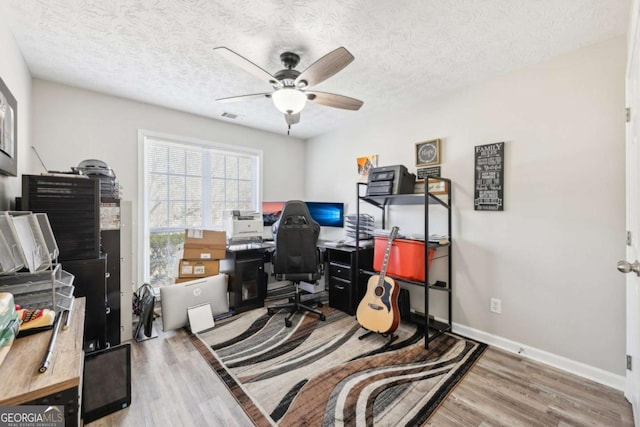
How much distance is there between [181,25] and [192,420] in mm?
2390

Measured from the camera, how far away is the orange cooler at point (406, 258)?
96.0 inches

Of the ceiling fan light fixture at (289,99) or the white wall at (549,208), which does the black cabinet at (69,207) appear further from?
the white wall at (549,208)

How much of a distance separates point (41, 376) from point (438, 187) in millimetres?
2902

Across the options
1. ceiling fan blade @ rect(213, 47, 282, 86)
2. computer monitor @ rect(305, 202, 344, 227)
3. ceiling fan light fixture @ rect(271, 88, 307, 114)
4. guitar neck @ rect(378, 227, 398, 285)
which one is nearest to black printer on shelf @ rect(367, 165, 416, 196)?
guitar neck @ rect(378, 227, 398, 285)

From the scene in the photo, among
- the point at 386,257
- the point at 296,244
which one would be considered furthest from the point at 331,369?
the point at 296,244

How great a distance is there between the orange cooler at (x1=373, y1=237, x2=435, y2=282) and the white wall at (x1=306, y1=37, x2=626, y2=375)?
479 millimetres

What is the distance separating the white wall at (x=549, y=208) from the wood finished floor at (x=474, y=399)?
0.99 feet

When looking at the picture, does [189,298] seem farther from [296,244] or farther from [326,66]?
[326,66]

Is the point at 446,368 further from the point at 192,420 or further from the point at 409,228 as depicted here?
the point at 192,420

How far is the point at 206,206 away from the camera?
3.57 metres

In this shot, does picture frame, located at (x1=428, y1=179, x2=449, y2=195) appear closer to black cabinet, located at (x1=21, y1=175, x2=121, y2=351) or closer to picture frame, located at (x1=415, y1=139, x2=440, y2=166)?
picture frame, located at (x1=415, y1=139, x2=440, y2=166)

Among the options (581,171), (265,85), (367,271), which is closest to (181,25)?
(265,85)

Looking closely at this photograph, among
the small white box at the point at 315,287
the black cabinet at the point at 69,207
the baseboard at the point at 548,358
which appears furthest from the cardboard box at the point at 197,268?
the baseboard at the point at 548,358

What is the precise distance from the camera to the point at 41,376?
809mm
